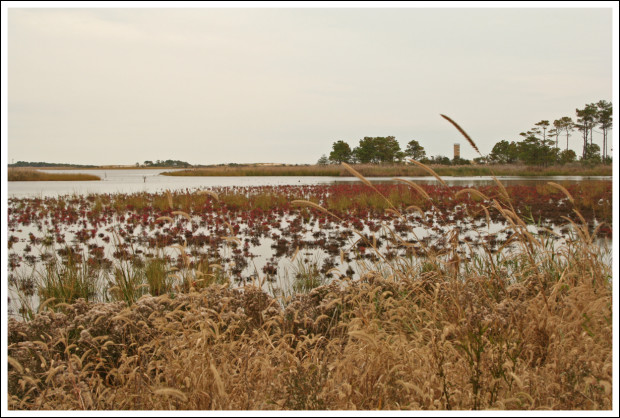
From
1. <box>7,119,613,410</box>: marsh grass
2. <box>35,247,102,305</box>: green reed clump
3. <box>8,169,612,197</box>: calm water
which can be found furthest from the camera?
<box>8,169,612,197</box>: calm water

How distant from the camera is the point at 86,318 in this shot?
3479 mm

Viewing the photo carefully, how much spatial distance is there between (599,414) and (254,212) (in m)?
9.92

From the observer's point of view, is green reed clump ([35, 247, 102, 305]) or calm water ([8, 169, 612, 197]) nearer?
green reed clump ([35, 247, 102, 305])

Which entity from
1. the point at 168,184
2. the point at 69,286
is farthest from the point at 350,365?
the point at 168,184

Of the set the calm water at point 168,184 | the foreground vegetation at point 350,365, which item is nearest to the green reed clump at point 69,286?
the foreground vegetation at point 350,365

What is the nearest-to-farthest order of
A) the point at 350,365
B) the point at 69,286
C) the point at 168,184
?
the point at 350,365
the point at 69,286
the point at 168,184

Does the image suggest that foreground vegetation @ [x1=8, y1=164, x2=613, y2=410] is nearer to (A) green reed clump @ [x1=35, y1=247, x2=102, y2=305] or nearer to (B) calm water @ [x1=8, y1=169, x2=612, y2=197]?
(A) green reed clump @ [x1=35, y1=247, x2=102, y2=305]

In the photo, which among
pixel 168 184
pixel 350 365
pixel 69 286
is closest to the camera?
pixel 350 365

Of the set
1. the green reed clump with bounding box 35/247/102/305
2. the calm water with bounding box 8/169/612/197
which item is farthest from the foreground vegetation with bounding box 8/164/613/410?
the calm water with bounding box 8/169/612/197

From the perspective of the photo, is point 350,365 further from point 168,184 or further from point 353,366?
point 168,184

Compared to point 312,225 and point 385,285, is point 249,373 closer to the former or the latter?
point 385,285

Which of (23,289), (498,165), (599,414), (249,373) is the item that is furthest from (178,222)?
(498,165)

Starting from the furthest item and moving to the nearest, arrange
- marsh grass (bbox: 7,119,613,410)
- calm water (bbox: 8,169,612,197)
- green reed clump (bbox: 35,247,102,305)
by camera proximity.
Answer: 1. calm water (bbox: 8,169,612,197)
2. green reed clump (bbox: 35,247,102,305)
3. marsh grass (bbox: 7,119,613,410)

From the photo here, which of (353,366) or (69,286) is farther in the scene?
(69,286)
